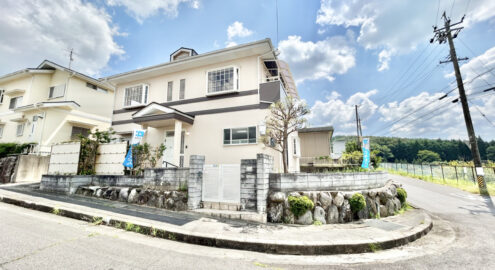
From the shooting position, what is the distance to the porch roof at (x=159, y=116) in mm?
9281

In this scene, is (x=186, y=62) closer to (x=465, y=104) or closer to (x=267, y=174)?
(x=267, y=174)

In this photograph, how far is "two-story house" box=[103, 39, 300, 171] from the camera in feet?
30.5

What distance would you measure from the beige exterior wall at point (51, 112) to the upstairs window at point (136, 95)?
4.93 meters

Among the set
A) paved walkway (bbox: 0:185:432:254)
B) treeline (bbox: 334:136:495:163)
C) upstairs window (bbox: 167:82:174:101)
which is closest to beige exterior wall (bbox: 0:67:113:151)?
upstairs window (bbox: 167:82:174:101)

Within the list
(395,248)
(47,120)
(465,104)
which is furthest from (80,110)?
(465,104)

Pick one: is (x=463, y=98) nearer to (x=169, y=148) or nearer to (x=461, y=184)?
(x=461, y=184)

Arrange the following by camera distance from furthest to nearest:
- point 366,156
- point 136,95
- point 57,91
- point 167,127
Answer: point 57,91 → point 136,95 → point 167,127 → point 366,156

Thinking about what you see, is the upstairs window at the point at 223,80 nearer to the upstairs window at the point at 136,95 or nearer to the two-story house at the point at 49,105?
the upstairs window at the point at 136,95

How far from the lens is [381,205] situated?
669cm

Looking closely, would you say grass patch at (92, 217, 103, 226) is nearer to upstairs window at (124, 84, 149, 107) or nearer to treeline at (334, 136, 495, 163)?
upstairs window at (124, 84, 149, 107)

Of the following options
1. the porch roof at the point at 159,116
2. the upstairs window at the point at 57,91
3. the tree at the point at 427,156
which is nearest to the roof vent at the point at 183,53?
the porch roof at the point at 159,116

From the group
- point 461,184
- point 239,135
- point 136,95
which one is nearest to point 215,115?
point 239,135

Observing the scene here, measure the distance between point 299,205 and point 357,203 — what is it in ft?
6.53

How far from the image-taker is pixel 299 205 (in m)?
5.49
